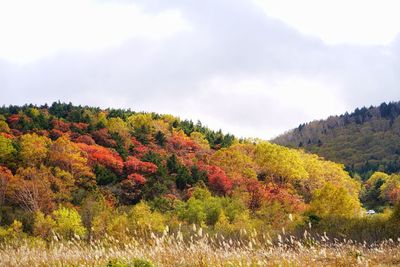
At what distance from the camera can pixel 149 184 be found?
5884 cm

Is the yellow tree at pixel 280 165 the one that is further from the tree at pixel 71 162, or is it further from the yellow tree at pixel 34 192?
the yellow tree at pixel 34 192

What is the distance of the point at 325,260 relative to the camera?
7.82m

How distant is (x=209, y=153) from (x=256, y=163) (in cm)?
1523

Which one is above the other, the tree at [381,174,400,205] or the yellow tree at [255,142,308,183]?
the yellow tree at [255,142,308,183]

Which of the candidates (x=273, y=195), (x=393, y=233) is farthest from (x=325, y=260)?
(x=273, y=195)

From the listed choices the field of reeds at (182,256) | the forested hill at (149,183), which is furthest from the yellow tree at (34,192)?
the field of reeds at (182,256)

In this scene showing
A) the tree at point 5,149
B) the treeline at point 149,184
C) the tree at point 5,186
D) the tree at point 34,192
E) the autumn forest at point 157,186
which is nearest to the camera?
the autumn forest at point 157,186

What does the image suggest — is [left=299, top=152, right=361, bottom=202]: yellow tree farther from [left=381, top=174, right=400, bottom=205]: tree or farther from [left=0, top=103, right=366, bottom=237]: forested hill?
[left=381, top=174, right=400, bottom=205]: tree

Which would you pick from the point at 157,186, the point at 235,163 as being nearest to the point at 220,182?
the point at 235,163

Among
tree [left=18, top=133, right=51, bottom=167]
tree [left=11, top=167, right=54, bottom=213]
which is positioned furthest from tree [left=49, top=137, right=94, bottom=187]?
tree [left=11, top=167, right=54, bottom=213]

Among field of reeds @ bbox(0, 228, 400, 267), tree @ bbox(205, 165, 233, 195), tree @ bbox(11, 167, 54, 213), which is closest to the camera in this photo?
field of reeds @ bbox(0, 228, 400, 267)

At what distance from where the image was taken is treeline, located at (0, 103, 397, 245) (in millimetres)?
41812

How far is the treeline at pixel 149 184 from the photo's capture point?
41812 mm

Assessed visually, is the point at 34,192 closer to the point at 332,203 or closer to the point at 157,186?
the point at 157,186
